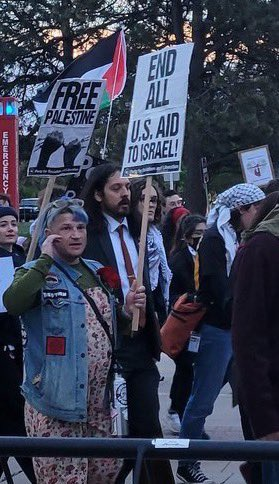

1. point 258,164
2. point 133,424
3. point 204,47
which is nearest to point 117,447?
point 133,424

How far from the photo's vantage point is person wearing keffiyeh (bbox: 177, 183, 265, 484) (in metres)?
6.23

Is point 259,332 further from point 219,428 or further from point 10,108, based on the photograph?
point 10,108

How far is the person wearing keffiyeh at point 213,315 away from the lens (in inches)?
245

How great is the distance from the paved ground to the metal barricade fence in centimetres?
194

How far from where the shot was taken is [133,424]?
4.89m

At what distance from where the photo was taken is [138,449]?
269 cm

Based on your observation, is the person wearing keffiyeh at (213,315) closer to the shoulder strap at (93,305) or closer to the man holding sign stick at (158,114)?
the man holding sign stick at (158,114)

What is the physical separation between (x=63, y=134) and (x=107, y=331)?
1.81 m

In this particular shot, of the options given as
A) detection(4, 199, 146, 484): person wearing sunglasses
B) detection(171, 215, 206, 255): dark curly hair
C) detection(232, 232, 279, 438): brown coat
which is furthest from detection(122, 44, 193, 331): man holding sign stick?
detection(171, 215, 206, 255): dark curly hair

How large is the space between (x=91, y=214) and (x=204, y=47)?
86.7ft

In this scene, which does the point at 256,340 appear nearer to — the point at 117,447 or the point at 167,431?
the point at 117,447

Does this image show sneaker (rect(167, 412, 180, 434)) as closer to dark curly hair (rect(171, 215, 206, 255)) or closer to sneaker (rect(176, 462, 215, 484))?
dark curly hair (rect(171, 215, 206, 255))

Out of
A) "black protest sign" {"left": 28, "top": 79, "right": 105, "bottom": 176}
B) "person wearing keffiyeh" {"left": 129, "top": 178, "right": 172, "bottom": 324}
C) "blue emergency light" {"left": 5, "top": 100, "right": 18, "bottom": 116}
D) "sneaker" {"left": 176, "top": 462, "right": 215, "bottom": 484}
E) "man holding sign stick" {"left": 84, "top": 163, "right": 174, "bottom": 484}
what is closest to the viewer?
"man holding sign stick" {"left": 84, "top": 163, "right": 174, "bottom": 484}

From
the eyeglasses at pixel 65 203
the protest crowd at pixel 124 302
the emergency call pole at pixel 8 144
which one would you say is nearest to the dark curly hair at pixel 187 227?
the protest crowd at pixel 124 302
